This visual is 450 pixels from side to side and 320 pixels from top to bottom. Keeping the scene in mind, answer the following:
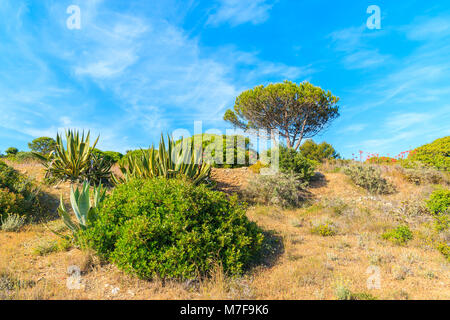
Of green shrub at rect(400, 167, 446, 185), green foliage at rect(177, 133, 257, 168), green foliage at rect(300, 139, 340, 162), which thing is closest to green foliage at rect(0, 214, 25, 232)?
green foliage at rect(177, 133, 257, 168)

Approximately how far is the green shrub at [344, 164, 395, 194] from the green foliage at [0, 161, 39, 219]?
44.5 ft

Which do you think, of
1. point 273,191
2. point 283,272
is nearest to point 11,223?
point 283,272

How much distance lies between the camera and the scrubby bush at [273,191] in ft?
33.0

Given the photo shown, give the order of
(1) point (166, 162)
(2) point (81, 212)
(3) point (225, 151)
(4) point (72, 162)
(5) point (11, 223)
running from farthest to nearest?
1. (3) point (225, 151)
2. (4) point (72, 162)
3. (1) point (166, 162)
4. (5) point (11, 223)
5. (2) point (81, 212)

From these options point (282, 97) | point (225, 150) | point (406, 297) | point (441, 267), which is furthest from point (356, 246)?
point (282, 97)

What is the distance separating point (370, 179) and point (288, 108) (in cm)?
1469

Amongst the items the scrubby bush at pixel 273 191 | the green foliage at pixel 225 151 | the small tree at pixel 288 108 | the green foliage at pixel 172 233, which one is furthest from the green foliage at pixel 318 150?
the green foliage at pixel 172 233

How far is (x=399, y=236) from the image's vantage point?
6.18 m

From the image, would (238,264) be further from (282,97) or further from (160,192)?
(282,97)

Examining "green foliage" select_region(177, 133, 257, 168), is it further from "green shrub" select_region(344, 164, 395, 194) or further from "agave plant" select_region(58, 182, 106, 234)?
"agave plant" select_region(58, 182, 106, 234)

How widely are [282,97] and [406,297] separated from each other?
74.8 ft

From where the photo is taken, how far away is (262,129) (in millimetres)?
28250

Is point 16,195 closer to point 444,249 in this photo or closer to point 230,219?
point 230,219

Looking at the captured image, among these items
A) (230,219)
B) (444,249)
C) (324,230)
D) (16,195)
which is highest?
(16,195)
